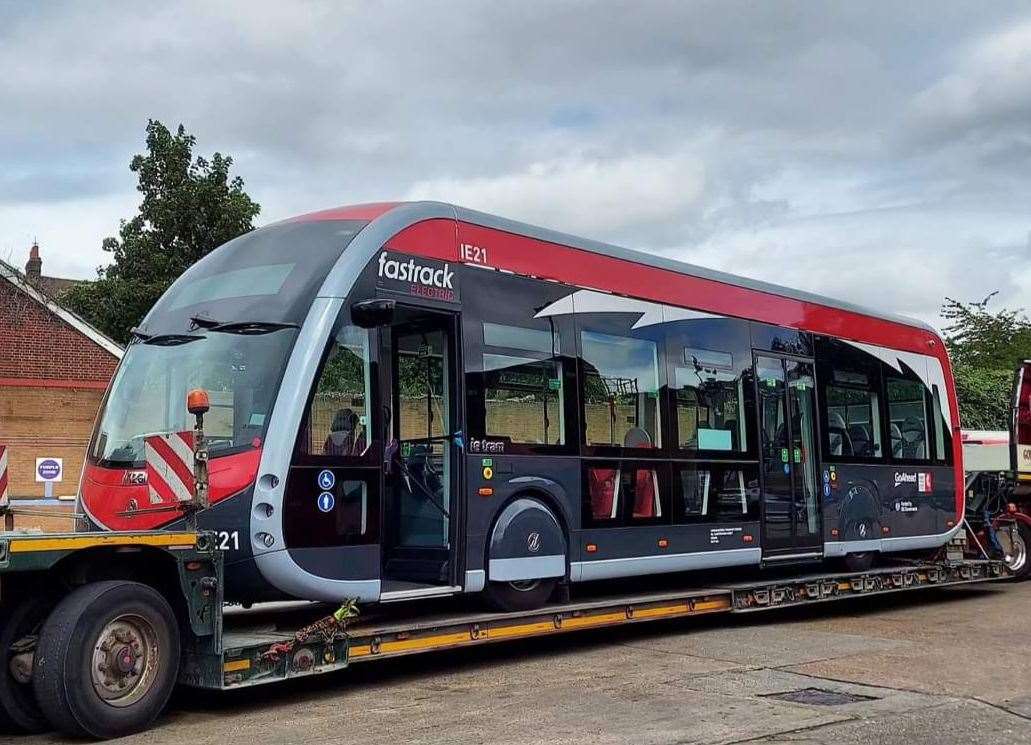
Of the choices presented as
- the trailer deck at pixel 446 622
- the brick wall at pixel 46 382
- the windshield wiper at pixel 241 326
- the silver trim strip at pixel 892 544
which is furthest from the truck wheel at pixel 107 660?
the brick wall at pixel 46 382

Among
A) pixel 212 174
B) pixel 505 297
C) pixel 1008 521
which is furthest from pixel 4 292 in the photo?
pixel 1008 521

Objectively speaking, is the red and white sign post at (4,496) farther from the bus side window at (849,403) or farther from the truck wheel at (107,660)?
the bus side window at (849,403)

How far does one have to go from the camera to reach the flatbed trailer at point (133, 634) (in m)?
6.31

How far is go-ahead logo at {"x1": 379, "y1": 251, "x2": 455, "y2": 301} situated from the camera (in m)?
8.61

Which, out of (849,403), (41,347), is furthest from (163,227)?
(849,403)

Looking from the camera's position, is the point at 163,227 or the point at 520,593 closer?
the point at 520,593

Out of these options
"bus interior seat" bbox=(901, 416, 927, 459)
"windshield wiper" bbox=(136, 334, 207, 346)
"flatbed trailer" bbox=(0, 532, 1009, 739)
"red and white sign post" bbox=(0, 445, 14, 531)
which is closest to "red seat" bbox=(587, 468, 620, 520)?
"flatbed trailer" bbox=(0, 532, 1009, 739)

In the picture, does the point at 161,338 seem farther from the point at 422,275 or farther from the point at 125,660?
the point at 125,660

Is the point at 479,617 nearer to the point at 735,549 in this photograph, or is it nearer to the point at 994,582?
the point at 735,549

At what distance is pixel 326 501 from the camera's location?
7922mm

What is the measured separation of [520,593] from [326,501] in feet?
7.44

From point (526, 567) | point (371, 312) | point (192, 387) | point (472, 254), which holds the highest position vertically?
point (472, 254)

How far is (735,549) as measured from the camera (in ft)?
38.1

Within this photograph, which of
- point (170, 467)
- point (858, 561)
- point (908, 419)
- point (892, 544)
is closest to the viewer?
point (170, 467)
